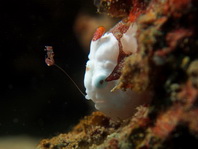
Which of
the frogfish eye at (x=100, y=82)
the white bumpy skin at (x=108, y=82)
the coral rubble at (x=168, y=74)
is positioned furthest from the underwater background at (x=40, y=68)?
the coral rubble at (x=168, y=74)

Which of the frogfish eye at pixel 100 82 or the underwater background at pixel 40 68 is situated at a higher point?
the underwater background at pixel 40 68

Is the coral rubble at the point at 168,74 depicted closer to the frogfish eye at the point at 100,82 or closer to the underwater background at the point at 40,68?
the frogfish eye at the point at 100,82

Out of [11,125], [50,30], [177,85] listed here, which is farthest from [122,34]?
[11,125]

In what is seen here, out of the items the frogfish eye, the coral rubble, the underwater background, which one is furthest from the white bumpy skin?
the underwater background

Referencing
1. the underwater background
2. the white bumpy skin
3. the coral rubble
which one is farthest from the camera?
the underwater background

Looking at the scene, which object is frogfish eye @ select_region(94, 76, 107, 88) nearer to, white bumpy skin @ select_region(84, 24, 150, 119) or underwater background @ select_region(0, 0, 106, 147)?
white bumpy skin @ select_region(84, 24, 150, 119)

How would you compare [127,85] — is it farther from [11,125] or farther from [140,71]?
[11,125]

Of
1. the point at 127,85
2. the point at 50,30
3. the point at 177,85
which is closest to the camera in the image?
the point at 177,85
